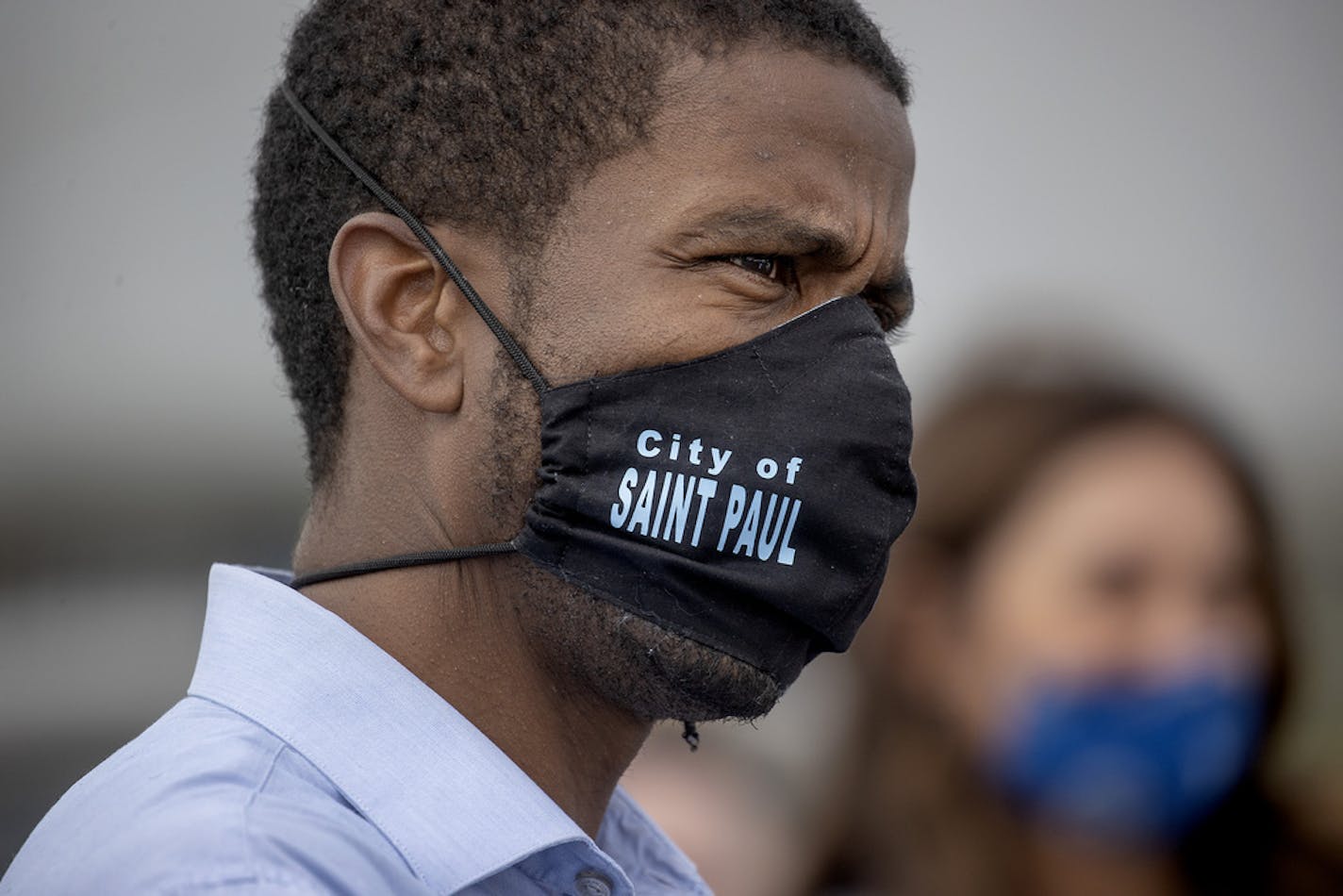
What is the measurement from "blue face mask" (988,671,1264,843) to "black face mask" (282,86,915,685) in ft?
5.94

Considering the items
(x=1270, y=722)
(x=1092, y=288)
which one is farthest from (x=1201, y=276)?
(x=1270, y=722)

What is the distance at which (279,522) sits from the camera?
406 centimetres

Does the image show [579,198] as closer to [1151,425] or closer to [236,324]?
[236,324]

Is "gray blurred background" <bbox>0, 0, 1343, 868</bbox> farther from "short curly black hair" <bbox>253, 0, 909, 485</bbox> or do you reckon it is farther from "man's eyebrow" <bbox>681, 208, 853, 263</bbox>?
"man's eyebrow" <bbox>681, 208, 853, 263</bbox>

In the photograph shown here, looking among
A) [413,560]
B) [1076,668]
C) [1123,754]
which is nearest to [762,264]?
[413,560]

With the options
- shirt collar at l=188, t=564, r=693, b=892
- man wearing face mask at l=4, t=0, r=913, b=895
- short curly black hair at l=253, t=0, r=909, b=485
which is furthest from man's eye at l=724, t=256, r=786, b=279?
shirt collar at l=188, t=564, r=693, b=892

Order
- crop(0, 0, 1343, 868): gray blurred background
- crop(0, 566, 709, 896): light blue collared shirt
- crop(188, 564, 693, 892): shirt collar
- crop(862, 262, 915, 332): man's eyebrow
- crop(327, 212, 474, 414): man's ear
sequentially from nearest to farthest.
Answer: crop(0, 566, 709, 896): light blue collared shirt
crop(188, 564, 693, 892): shirt collar
crop(327, 212, 474, 414): man's ear
crop(862, 262, 915, 332): man's eyebrow
crop(0, 0, 1343, 868): gray blurred background

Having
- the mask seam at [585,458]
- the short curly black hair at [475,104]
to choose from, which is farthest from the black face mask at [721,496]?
the short curly black hair at [475,104]

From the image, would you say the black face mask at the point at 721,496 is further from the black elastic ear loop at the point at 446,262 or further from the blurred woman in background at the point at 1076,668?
the blurred woman in background at the point at 1076,668

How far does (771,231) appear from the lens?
2.11 meters

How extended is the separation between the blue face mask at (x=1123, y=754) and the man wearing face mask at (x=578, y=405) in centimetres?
174

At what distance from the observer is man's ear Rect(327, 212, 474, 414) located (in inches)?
83.4

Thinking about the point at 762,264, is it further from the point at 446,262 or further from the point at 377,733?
the point at 377,733

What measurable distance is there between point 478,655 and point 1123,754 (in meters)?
2.15
